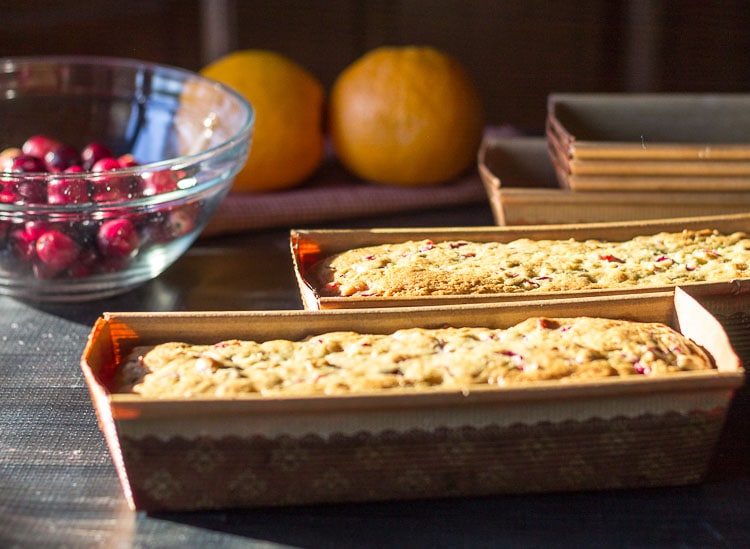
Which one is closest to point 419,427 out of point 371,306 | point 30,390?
point 371,306

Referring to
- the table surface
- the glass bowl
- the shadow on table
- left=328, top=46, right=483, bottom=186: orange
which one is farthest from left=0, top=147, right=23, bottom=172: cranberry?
the shadow on table

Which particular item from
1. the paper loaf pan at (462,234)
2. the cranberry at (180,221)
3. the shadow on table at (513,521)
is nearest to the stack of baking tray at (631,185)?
the paper loaf pan at (462,234)

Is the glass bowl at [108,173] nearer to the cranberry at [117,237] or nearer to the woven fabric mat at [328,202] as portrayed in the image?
the cranberry at [117,237]

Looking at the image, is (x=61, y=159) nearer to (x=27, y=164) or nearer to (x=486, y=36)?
(x=27, y=164)

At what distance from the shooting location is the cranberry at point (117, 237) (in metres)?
1.22

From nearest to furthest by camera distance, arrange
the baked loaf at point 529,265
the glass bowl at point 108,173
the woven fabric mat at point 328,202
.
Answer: the baked loaf at point 529,265 < the glass bowl at point 108,173 < the woven fabric mat at point 328,202

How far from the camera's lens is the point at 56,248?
47.8 inches

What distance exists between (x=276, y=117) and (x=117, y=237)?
48 centimetres

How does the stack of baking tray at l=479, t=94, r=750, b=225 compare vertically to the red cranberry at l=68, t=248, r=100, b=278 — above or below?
above

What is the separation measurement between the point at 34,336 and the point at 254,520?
544 mm

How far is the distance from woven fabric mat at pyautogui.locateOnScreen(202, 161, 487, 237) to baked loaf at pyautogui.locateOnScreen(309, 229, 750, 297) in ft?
1.34

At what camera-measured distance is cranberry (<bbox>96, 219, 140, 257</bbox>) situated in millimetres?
1218

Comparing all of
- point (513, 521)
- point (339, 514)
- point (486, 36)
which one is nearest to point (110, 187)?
point (339, 514)

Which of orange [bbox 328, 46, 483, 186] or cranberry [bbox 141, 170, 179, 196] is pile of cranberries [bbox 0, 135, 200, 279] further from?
orange [bbox 328, 46, 483, 186]
